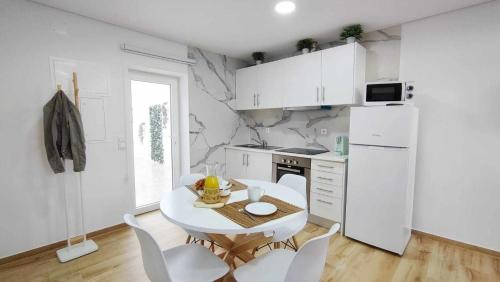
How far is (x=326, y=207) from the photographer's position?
279 centimetres

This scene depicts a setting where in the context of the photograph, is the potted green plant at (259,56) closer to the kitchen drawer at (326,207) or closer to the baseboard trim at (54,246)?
the kitchen drawer at (326,207)

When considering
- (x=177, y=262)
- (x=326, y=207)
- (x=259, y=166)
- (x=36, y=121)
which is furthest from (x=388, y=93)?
(x=36, y=121)

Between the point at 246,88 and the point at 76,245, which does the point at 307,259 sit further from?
the point at 246,88

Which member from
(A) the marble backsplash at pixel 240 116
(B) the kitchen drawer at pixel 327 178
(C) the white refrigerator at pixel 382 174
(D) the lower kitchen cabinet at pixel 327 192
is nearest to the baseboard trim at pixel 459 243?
(C) the white refrigerator at pixel 382 174

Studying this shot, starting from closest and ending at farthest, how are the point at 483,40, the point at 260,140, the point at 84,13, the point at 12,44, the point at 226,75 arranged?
1. the point at 12,44
2. the point at 483,40
3. the point at 84,13
4. the point at 226,75
5. the point at 260,140

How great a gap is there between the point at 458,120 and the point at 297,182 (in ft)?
5.92

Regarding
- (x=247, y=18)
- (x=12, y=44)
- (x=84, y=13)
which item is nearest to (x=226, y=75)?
(x=247, y=18)

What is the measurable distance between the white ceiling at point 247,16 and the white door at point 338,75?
29 cm

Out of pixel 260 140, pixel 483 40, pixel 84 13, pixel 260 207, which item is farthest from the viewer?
pixel 260 140

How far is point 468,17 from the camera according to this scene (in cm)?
227

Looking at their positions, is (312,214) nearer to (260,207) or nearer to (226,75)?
(260,207)

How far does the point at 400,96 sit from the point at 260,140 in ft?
7.94

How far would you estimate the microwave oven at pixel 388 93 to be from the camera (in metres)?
2.25

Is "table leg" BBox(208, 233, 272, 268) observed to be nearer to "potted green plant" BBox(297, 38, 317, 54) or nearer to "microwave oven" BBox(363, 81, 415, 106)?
"microwave oven" BBox(363, 81, 415, 106)
